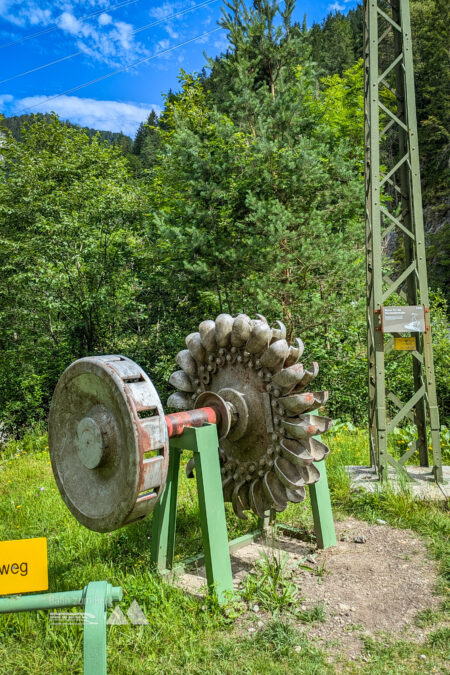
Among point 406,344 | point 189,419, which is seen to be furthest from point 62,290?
point 189,419

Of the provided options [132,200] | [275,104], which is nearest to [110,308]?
[132,200]

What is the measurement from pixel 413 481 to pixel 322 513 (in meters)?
1.47

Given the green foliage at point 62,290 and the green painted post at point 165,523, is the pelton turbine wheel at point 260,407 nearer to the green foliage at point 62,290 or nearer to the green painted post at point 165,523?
the green painted post at point 165,523

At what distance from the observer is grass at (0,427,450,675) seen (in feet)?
7.97

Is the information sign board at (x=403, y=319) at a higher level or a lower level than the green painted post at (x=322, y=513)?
higher

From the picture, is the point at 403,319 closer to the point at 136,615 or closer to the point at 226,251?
the point at 136,615

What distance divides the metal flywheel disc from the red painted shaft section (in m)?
0.51

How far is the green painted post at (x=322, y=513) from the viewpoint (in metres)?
3.71

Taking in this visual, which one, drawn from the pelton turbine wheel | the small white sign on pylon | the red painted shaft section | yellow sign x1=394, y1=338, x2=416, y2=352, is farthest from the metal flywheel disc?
yellow sign x1=394, y1=338, x2=416, y2=352

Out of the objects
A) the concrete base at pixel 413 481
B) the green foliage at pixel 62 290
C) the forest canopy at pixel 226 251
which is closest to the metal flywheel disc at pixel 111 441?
the concrete base at pixel 413 481

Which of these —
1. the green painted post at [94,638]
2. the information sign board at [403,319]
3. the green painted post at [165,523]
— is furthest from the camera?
the information sign board at [403,319]

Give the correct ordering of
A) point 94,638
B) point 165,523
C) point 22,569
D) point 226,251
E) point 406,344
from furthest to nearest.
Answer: point 226,251 < point 406,344 < point 165,523 < point 22,569 < point 94,638

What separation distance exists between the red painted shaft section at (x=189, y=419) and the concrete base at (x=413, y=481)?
7.26ft

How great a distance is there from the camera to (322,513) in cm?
372
